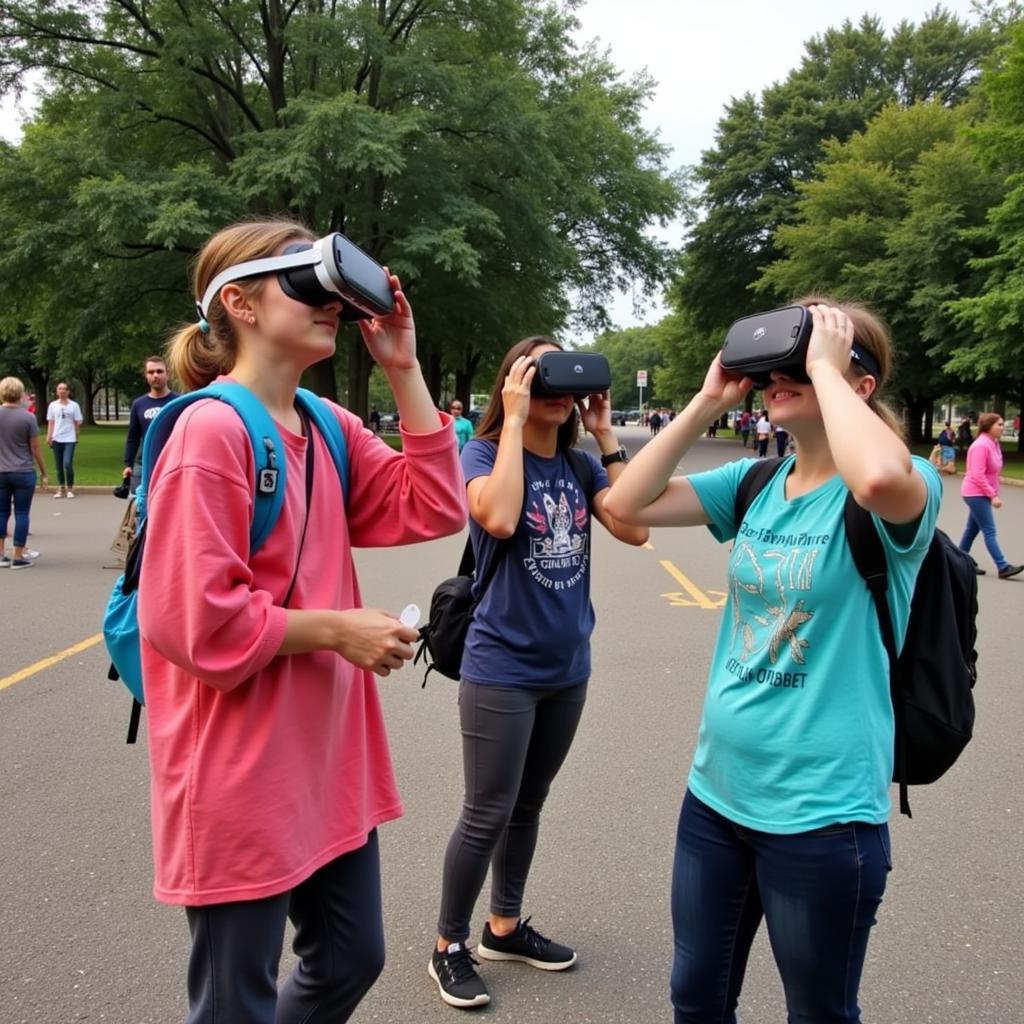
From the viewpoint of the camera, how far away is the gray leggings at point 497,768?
2.51m

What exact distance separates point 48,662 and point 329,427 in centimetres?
489

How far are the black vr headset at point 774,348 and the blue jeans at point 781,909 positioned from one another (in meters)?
0.90

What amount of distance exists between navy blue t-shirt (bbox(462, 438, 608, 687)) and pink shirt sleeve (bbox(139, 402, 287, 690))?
44.8 inches

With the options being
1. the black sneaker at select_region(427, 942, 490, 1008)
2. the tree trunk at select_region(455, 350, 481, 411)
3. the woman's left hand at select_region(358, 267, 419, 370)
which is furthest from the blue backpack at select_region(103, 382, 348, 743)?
the tree trunk at select_region(455, 350, 481, 411)

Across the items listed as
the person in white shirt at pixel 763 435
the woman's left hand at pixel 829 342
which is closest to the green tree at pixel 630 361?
the person in white shirt at pixel 763 435

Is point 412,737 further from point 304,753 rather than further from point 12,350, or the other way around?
point 12,350

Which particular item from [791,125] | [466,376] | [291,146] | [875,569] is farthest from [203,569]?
[791,125]

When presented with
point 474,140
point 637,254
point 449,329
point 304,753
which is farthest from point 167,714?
point 637,254

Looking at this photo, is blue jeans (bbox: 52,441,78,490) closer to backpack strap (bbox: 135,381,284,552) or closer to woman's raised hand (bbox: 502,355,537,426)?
woman's raised hand (bbox: 502,355,537,426)

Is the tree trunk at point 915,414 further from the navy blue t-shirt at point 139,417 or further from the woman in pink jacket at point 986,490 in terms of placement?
the navy blue t-shirt at point 139,417

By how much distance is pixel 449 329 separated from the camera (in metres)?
27.3

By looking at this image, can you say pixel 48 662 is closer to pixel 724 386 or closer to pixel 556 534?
pixel 556 534

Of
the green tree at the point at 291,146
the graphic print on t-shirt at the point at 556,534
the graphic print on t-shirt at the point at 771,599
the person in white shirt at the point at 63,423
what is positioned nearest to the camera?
the graphic print on t-shirt at the point at 771,599

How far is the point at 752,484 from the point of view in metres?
2.12
